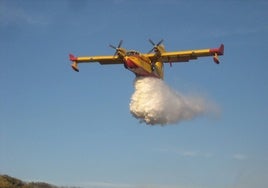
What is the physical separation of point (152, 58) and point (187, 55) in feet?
14.6

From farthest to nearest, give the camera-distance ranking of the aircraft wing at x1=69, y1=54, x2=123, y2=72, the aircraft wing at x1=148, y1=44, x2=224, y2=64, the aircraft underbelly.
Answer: the aircraft wing at x1=69, y1=54, x2=123, y2=72 → the aircraft wing at x1=148, y1=44, x2=224, y2=64 → the aircraft underbelly

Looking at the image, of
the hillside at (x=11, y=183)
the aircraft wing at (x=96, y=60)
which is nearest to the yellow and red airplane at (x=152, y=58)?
the aircraft wing at (x=96, y=60)

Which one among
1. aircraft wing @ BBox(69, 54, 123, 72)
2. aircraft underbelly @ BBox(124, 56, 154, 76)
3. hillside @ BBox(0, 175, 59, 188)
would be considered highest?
aircraft wing @ BBox(69, 54, 123, 72)

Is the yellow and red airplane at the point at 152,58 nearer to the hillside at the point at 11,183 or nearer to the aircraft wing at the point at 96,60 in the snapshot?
the aircraft wing at the point at 96,60

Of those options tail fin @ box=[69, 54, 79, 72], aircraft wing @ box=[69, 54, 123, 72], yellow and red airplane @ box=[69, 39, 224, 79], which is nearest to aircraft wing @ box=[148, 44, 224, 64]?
yellow and red airplane @ box=[69, 39, 224, 79]

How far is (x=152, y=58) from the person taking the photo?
5400cm

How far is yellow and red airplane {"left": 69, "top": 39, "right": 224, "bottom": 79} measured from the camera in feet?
163

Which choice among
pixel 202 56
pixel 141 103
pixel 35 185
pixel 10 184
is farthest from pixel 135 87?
pixel 35 185

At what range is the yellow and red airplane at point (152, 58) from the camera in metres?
49.7

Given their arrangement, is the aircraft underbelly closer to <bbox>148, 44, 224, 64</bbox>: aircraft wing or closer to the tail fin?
<bbox>148, 44, 224, 64</bbox>: aircraft wing

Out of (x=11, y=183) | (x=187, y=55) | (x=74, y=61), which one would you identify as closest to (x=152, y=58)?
(x=187, y=55)

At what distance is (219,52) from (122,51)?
11456mm

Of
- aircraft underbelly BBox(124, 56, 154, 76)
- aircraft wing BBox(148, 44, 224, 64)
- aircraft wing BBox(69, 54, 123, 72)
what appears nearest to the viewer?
aircraft underbelly BBox(124, 56, 154, 76)

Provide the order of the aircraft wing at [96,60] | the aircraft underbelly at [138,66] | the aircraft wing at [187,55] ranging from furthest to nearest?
the aircraft wing at [96,60], the aircraft wing at [187,55], the aircraft underbelly at [138,66]
